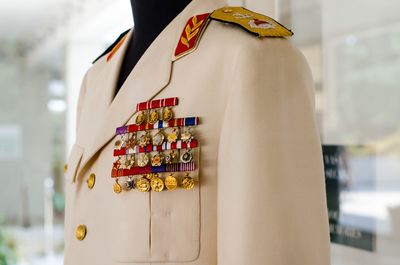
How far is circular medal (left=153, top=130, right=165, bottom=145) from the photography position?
0.69 metres

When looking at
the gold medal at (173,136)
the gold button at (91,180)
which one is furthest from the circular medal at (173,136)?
the gold button at (91,180)

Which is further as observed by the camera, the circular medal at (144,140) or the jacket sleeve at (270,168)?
the circular medal at (144,140)

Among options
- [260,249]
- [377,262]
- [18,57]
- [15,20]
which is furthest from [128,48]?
[18,57]

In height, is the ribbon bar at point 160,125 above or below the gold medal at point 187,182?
above

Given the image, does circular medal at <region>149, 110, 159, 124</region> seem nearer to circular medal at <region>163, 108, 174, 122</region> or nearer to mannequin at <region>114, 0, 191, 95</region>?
circular medal at <region>163, 108, 174, 122</region>

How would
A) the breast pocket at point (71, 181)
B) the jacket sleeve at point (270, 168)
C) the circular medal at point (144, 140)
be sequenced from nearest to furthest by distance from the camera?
the jacket sleeve at point (270, 168), the circular medal at point (144, 140), the breast pocket at point (71, 181)

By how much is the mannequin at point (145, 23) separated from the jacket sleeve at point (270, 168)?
187mm

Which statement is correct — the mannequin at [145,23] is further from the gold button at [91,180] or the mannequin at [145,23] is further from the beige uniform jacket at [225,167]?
the gold button at [91,180]

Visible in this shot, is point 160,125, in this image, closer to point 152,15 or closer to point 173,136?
point 173,136

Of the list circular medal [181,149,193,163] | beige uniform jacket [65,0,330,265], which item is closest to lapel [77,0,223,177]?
beige uniform jacket [65,0,330,265]

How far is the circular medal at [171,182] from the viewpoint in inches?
26.2

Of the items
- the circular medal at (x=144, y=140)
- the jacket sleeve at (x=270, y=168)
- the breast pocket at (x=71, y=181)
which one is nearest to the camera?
the jacket sleeve at (x=270, y=168)

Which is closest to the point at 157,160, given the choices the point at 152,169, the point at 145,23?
the point at 152,169

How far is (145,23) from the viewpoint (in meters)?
0.80
